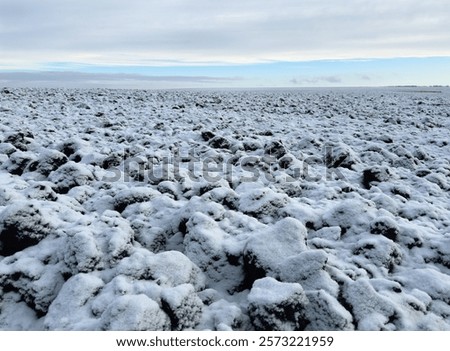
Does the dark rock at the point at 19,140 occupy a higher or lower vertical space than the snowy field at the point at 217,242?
higher

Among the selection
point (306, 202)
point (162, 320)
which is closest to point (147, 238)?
point (162, 320)

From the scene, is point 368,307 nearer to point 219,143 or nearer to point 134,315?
point 134,315

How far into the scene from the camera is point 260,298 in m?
3.00

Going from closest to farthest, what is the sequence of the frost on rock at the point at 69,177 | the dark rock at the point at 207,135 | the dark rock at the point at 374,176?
1. the frost on rock at the point at 69,177
2. the dark rock at the point at 374,176
3. the dark rock at the point at 207,135

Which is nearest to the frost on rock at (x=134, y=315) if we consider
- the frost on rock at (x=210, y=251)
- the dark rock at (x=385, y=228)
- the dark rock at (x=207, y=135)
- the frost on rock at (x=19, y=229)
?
the frost on rock at (x=210, y=251)

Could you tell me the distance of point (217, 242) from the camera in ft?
12.8

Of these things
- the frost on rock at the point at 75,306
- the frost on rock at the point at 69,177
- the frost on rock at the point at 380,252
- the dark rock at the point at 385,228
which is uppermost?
the frost on rock at the point at 69,177

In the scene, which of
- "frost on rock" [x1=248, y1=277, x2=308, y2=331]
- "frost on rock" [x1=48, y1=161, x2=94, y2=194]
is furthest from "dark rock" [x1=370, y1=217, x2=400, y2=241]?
"frost on rock" [x1=48, y1=161, x2=94, y2=194]

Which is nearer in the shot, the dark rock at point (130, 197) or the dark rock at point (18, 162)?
the dark rock at point (130, 197)

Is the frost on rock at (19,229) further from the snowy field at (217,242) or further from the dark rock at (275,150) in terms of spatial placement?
the dark rock at (275,150)

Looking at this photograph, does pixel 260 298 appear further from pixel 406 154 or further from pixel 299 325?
pixel 406 154

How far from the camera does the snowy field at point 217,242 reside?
10.0 feet

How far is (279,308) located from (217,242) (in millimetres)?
1130

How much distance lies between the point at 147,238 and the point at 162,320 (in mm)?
1348
